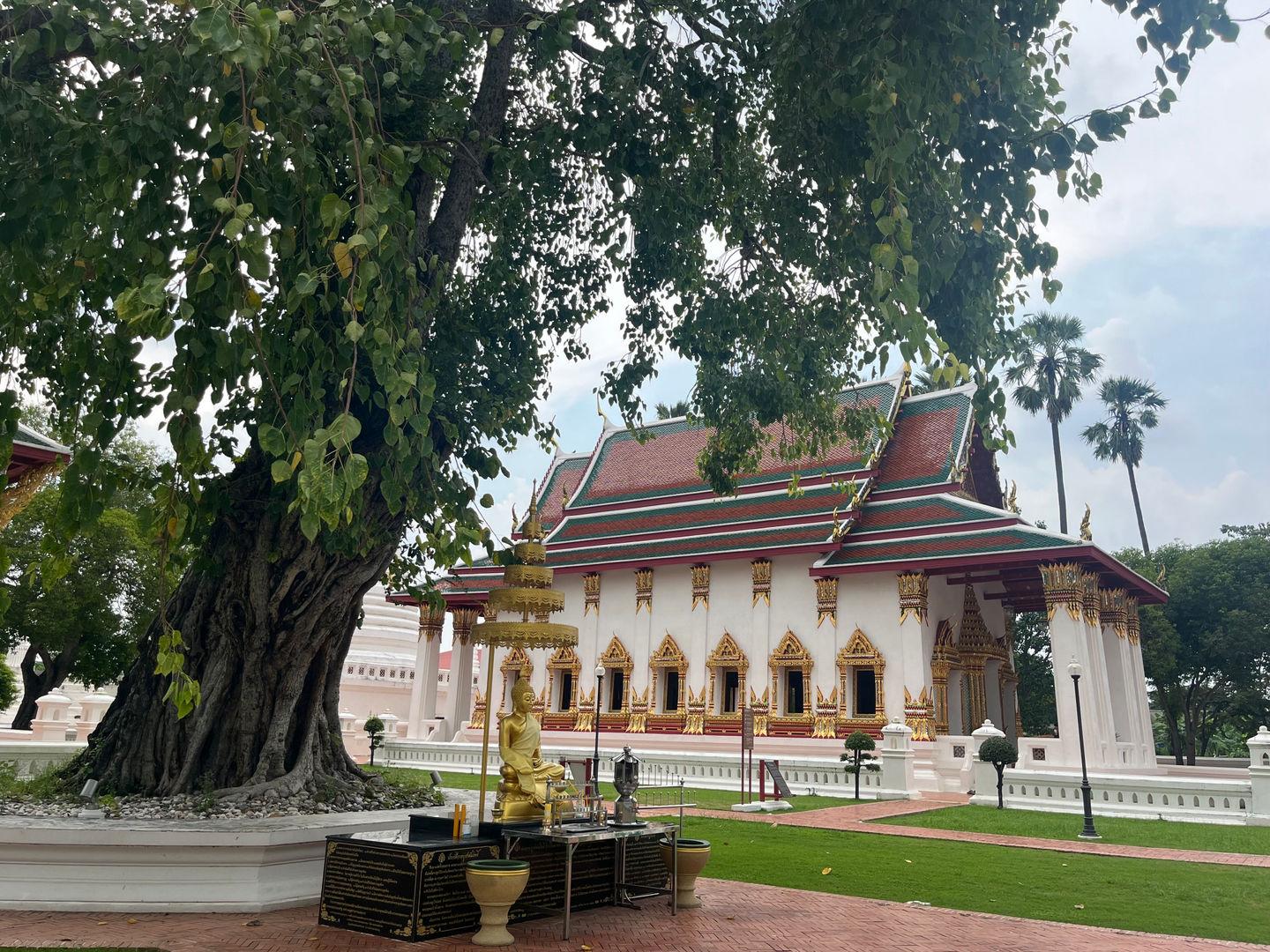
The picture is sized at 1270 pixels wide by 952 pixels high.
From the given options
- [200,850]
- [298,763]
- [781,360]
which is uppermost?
[781,360]

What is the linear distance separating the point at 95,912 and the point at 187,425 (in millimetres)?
4159

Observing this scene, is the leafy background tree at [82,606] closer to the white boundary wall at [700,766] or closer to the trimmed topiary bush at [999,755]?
the white boundary wall at [700,766]

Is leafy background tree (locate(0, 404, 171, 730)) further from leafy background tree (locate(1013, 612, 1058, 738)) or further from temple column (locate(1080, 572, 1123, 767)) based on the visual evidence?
leafy background tree (locate(1013, 612, 1058, 738))

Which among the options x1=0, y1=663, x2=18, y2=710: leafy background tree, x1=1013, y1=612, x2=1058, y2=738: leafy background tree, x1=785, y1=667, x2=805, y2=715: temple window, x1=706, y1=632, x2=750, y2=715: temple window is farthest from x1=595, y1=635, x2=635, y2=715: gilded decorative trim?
x1=1013, y1=612, x2=1058, y2=738: leafy background tree

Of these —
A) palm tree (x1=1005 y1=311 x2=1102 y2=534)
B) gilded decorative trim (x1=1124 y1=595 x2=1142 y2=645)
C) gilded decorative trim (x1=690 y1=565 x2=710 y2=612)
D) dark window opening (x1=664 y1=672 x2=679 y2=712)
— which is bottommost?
dark window opening (x1=664 y1=672 x2=679 y2=712)

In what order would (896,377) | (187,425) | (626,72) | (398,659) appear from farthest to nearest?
(398,659) → (896,377) → (626,72) → (187,425)

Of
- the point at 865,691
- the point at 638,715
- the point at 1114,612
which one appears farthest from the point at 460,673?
the point at 1114,612

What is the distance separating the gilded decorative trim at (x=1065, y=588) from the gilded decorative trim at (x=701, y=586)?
29.0 feet

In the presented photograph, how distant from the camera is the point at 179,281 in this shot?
4898 millimetres

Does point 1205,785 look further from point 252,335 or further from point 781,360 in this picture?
point 252,335

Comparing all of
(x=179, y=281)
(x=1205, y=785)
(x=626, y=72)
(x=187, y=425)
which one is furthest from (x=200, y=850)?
(x=1205, y=785)

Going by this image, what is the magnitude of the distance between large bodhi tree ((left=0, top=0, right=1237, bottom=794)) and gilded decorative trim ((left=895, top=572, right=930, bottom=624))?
1207 centimetres

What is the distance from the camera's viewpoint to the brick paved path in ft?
38.4

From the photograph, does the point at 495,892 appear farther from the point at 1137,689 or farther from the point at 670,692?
the point at 1137,689
